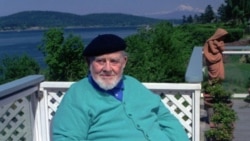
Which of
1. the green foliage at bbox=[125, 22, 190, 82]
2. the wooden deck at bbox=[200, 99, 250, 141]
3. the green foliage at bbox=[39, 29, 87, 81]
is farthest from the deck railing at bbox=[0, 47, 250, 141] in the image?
the green foliage at bbox=[39, 29, 87, 81]

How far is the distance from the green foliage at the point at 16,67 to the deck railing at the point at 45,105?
211 inches

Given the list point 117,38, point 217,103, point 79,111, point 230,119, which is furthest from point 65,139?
point 217,103

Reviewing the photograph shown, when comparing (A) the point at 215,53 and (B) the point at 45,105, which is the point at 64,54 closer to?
(A) the point at 215,53

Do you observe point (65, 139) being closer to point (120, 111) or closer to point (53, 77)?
point (120, 111)

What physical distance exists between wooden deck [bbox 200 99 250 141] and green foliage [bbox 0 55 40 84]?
3.86m

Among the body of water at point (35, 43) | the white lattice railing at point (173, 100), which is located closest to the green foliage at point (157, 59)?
the body of water at point (35, 43)

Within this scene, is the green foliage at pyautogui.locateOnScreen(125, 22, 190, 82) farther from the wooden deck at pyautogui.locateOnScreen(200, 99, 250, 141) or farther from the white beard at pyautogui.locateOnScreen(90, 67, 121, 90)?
the white beard at pyautogui.locateOnScreen(90, 67, 121, 90)

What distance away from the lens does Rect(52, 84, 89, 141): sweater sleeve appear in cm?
221

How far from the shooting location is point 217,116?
4.62m

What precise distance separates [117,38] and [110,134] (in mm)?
488

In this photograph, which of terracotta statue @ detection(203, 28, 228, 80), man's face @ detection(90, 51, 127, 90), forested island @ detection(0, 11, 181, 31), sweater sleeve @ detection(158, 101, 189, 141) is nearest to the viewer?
man's face @ detection(90, 51, 127, 90)

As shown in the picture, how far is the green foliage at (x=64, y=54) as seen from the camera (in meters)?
7.42

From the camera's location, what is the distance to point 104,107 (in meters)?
2.35

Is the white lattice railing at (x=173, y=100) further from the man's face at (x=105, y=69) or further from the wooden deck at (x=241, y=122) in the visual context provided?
the wooden deck at (x=241, y=122)
